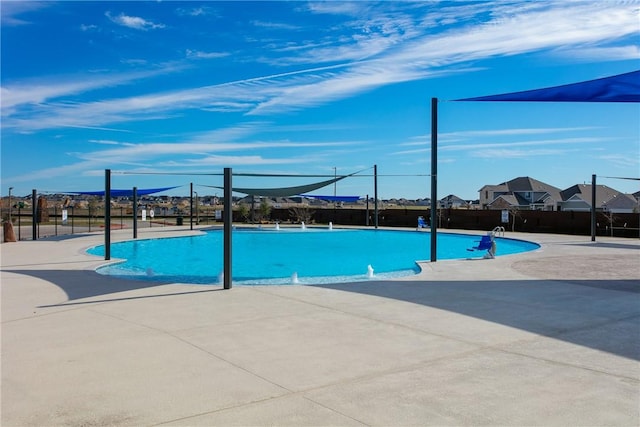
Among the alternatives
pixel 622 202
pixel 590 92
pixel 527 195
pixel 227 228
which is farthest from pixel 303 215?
pixel 622 202

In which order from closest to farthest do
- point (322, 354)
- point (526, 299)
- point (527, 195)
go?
point (322, 354)
point (526, 299)
point (527, 195)

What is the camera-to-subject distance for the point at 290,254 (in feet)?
59.3

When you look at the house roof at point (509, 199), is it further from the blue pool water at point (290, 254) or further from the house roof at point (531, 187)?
the blue pool water at point (290, 254)

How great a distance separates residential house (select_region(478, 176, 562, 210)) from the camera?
5212 cm

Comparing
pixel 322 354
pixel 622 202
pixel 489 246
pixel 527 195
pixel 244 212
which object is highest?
pixel 527 195

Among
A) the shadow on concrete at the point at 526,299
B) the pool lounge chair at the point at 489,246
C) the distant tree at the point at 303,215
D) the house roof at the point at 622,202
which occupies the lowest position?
the shadow on concrete at the point at 526,299

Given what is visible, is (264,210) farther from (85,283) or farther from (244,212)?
(85,283)

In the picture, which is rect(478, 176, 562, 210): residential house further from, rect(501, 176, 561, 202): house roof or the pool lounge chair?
the pool lounge chair

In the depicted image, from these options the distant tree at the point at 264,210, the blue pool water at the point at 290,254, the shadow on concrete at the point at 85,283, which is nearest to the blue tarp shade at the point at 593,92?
the blue pool water at the point at 290,254

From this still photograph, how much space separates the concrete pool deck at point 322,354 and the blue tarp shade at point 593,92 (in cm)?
288

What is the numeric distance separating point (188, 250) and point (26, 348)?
1415 centimetres

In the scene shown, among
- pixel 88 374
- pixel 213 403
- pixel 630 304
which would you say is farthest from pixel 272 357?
pixel 630 304

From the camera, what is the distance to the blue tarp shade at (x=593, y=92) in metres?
7.00

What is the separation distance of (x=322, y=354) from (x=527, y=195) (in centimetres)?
5469
